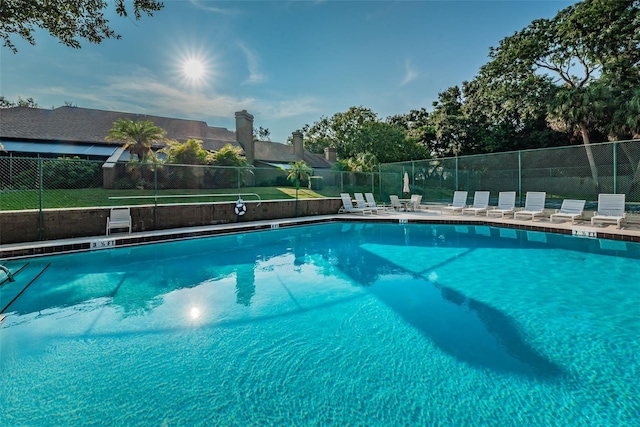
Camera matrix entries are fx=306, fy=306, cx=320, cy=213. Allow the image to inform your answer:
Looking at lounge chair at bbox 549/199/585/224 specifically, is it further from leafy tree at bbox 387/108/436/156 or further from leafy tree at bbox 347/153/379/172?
leafy tree at bbox 387/108/436/156

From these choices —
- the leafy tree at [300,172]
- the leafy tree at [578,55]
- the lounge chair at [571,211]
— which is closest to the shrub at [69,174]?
the leafy tree at [300,172]

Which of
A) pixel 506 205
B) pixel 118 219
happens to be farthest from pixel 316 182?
pixel 118 219

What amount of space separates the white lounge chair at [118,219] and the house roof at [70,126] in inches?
527

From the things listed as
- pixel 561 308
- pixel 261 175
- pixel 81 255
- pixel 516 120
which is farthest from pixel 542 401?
pixel 516 120

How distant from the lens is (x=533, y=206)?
1244 cm

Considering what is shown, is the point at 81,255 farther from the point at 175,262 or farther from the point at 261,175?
the point at 261,175

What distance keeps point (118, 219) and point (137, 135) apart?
364 inches

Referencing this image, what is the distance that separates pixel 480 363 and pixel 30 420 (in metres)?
4.06

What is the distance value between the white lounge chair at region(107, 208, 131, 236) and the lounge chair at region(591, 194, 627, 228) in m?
14.9

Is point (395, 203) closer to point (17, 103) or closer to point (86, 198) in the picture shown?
point (86, 198)

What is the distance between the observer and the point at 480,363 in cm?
320

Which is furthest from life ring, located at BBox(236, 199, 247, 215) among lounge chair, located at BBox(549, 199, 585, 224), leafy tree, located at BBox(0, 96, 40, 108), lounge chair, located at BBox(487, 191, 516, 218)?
leafy tree, located at BBox(0, 96, 40, 108)

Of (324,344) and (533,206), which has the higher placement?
(533,206)

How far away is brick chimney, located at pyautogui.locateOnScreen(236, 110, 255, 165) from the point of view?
24.3 metres
